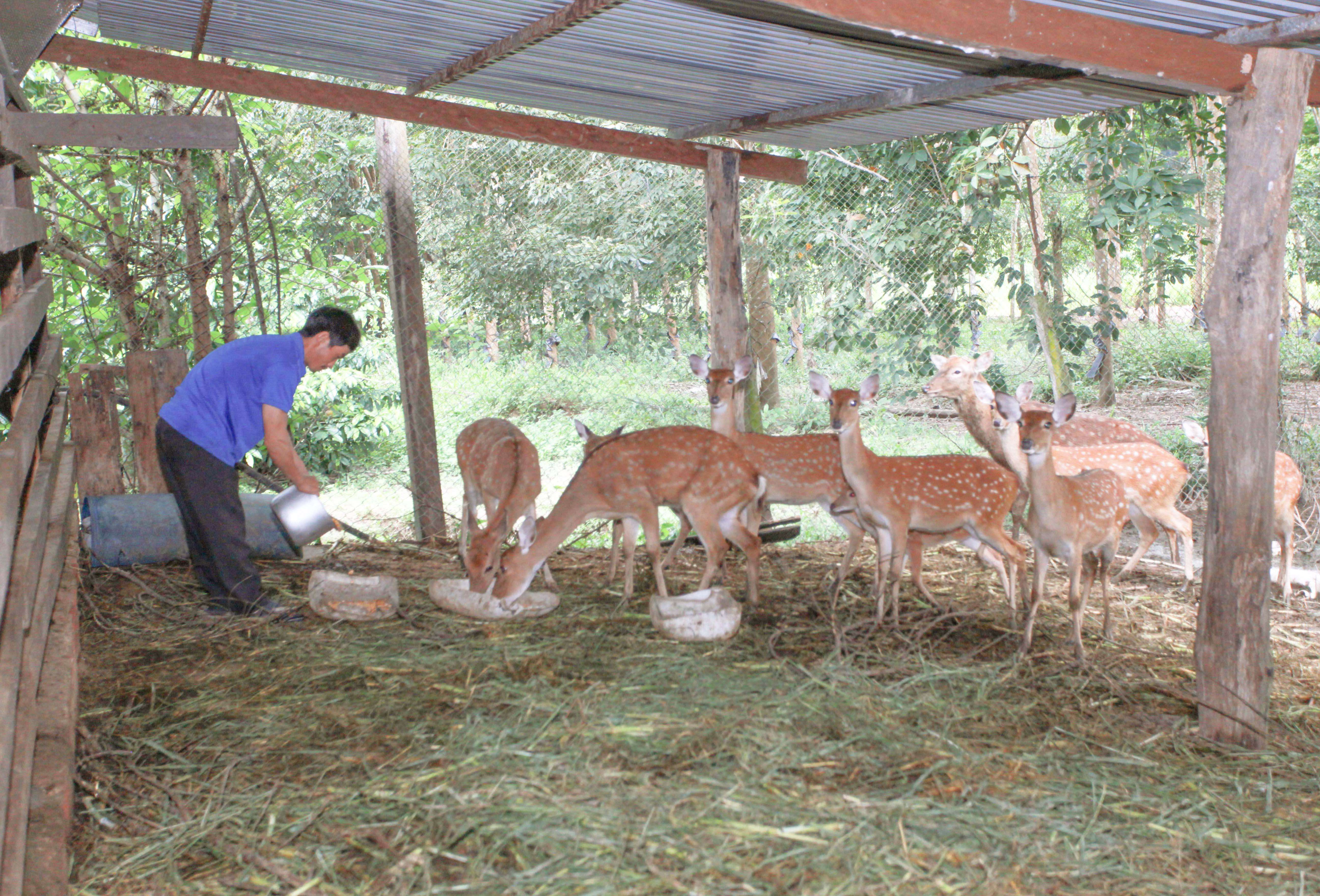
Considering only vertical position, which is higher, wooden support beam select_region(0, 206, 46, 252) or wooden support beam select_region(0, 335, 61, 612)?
wooden support beam select_region(0, 206, 46, 252)

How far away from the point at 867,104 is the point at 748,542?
92.9 inches

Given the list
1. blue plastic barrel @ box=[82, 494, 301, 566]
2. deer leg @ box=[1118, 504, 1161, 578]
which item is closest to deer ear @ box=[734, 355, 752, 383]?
deer leg @ box=[1118, 504, 1161, 578]

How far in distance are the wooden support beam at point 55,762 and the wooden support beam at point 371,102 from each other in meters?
2.63

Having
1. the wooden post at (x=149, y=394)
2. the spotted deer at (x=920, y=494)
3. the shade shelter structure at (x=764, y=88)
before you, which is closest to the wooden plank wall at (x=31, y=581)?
the shade shelter structure at (x=764, y=88)

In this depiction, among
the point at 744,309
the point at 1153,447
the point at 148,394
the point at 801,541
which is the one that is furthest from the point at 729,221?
the point at 148,394

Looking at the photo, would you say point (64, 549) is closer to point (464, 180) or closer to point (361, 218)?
point (361, 218)

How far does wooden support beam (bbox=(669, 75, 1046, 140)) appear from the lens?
5.37 m

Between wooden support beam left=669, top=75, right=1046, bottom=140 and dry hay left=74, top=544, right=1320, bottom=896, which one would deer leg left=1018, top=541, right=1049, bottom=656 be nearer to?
dry hay left=74, top=544, right=1320, bottom=896

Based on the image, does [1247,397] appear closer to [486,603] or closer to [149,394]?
[486,603]

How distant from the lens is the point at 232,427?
5.30 metres

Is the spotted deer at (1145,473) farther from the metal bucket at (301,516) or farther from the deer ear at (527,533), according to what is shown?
the metal bucket at (301,516)

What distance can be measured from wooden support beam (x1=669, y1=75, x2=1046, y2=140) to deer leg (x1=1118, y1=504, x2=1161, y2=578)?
106 inches

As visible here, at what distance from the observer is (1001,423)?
5.55 m

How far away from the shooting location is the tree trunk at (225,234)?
757 cm
